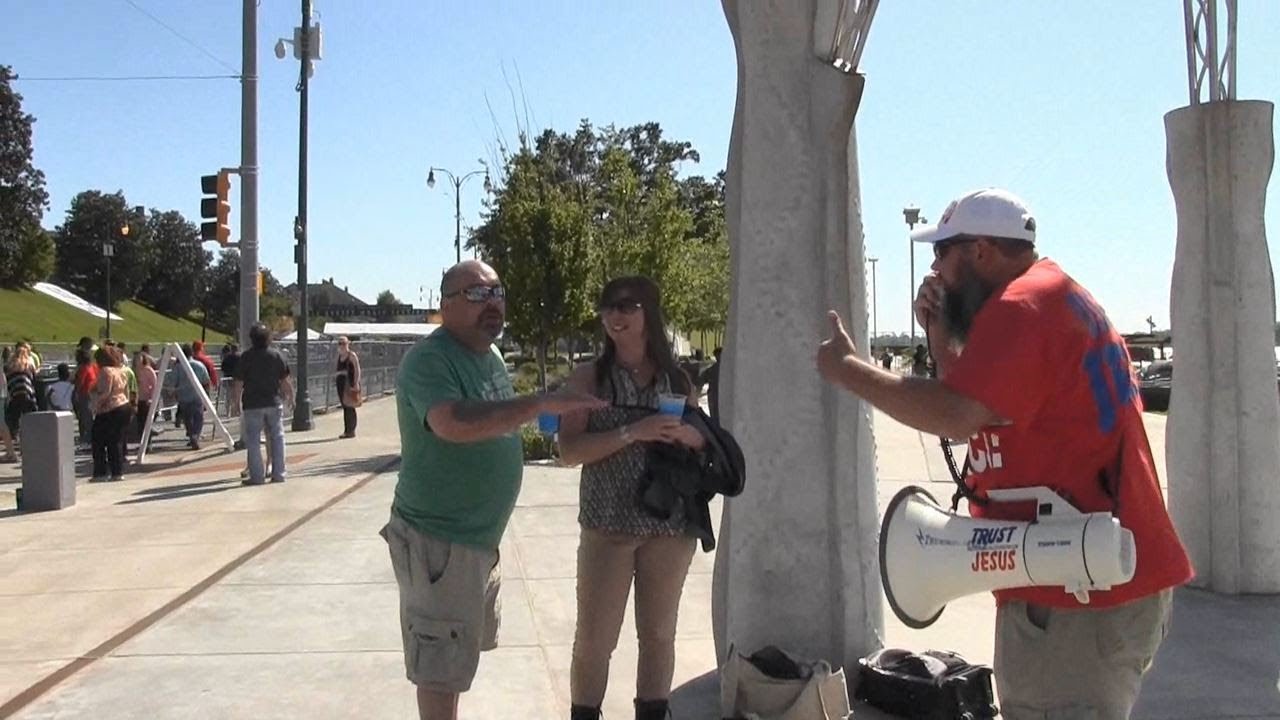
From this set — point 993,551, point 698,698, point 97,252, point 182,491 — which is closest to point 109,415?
point 182,491

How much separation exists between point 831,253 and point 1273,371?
12.1ft

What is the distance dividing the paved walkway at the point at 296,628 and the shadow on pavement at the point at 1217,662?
1cm

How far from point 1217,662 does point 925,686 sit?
6.34ft

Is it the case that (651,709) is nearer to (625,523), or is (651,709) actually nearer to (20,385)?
(625,523)

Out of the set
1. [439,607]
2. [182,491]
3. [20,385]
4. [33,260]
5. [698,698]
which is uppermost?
[33,260]

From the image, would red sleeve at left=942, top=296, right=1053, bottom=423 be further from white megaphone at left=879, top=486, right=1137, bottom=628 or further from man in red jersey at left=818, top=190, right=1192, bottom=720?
white megaphone at left=879, top=486, right=1137, bottom=628

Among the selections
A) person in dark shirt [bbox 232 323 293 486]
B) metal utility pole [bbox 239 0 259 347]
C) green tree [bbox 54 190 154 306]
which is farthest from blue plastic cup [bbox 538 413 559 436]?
green tree [bbox 54 190 154 306]

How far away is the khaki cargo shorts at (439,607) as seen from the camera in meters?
3.49

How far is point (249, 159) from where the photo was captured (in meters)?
16.4

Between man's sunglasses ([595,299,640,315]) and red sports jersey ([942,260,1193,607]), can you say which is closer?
red sports jersey ([942,260,1193,607])

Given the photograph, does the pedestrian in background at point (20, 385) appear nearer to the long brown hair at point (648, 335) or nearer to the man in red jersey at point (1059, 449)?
the long brown hair at point (648, 335)

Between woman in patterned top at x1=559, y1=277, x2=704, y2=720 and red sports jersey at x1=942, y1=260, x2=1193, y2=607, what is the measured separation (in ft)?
5.52

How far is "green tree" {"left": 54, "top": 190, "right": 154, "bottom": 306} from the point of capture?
114 metres

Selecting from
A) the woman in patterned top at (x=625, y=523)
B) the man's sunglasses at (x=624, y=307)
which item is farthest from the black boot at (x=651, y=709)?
the man's sunglasses at (x=624, y=307)
